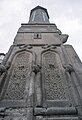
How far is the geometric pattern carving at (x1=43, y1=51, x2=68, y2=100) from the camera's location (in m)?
5.42

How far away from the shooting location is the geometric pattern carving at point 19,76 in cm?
539

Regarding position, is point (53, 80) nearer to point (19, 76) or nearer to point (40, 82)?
point (40, 82)

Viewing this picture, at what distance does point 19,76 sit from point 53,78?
1.37 metres

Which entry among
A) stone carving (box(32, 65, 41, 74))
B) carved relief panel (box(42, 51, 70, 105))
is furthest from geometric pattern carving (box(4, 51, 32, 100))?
carved relief panel (box(42, 51, 70, 105))

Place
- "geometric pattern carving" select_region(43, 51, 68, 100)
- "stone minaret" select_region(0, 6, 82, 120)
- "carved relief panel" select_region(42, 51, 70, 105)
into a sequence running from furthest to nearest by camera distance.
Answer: "geometric pattern carving" select_region(43, 51, 68, 100), "carved relief panel" select_region(42, 51, 70, 105), "stone minaret" select_region(0, 6, 82, 120)

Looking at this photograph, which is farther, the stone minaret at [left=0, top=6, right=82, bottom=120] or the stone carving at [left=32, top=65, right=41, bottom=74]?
the stone carving at [left=32, top=65, right=41, bottom=74]

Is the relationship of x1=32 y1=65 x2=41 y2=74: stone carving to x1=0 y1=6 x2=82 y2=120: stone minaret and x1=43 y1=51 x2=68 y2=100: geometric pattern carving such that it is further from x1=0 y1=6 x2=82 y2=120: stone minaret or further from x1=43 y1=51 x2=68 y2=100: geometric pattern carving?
x1=43 y1=51 x2=68 y2=100: geometric pattern carving

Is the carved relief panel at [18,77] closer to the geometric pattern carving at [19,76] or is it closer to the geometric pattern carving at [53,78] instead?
the geometric pattern carving at [19,76]

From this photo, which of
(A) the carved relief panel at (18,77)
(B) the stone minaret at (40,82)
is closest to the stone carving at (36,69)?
(B) the stone minaret at (40,82)

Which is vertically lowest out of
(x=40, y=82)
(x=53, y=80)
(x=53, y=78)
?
(x=40, y=82)

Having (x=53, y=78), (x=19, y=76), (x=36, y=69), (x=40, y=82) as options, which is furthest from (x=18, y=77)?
(x=53, y=78)

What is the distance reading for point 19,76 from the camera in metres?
6.43

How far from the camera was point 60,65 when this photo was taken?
23.0 feet

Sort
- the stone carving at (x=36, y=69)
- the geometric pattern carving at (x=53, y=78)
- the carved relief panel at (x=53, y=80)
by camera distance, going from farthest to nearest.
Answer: the stone carving at (x=36, y=69) < the geometric pattern carving at (x=53, y=78) < the carved relief panel at (x=53, y=80)
